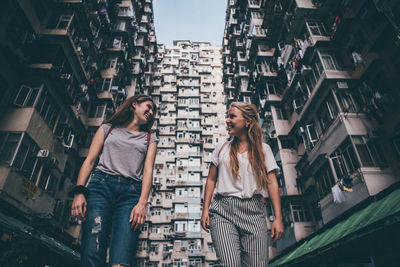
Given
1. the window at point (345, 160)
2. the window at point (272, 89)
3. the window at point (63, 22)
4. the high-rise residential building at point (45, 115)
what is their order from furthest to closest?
the window at point (272, 89) → the window at point (63, 22) → the window at point (345, 160) → the high-rise residential building at point (45, 115)

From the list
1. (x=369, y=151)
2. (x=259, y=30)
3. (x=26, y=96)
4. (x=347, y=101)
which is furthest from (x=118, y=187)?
(x=259, y=30)

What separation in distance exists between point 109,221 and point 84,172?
2.07ft

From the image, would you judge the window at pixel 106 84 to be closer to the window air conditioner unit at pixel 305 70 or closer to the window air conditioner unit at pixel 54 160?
the window air conditioner unit at pixel 54 160

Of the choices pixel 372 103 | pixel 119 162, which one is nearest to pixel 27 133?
pixel 119 162

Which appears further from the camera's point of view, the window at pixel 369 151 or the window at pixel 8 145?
the window at pixel 369 151

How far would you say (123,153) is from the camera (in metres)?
2.86

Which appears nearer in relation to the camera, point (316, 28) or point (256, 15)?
point (316, 28)

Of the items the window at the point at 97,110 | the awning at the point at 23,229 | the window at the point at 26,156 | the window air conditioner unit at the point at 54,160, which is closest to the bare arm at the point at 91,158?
the awning at the point at 23,229

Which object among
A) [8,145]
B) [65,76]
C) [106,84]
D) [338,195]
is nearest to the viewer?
[8,145]

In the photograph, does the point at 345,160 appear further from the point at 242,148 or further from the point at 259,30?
the point at 259,30

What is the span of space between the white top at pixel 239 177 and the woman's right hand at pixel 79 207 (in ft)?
4.79

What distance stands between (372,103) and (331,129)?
110 inches

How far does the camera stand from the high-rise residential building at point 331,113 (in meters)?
12.1

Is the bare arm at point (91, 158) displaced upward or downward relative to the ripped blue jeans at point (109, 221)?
upward
